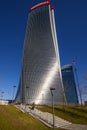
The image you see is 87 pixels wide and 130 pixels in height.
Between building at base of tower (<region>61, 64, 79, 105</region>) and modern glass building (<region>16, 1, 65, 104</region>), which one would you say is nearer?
modern glass building (<region>16, 1, 65, 104</region>)

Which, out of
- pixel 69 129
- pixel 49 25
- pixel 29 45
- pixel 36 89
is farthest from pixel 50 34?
pixel 69 129

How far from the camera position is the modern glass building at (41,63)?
2859 inches

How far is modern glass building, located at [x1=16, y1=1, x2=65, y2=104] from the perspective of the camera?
72.6 m

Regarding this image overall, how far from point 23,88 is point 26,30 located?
98.9ft

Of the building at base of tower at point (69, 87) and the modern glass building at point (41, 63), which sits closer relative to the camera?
the modern glass building at point (41, 63)

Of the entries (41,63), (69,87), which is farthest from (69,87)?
(41,63)

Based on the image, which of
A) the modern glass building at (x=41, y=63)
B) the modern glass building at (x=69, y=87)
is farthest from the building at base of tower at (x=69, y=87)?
the modern glass building at (x=41, y=63)

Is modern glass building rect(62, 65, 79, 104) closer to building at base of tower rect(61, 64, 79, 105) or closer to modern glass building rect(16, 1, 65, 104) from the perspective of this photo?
building at base of tower rect(61, 64, 79, 105)

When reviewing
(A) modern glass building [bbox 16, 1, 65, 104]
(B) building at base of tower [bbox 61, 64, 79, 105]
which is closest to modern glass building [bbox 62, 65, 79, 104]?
(B) building at base of tower [bbox 61, 64, 79, 105]

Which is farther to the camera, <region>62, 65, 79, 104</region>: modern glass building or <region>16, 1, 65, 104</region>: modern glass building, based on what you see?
<region>62, 65, 79, 104</region>: modern glass building

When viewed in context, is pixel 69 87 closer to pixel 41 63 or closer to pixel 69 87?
pixel 69 87

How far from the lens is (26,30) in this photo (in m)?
85.1

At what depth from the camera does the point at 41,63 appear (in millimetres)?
77250

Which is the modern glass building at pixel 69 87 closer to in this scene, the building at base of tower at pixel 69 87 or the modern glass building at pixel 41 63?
the building at base of tower at pixel 69 87
